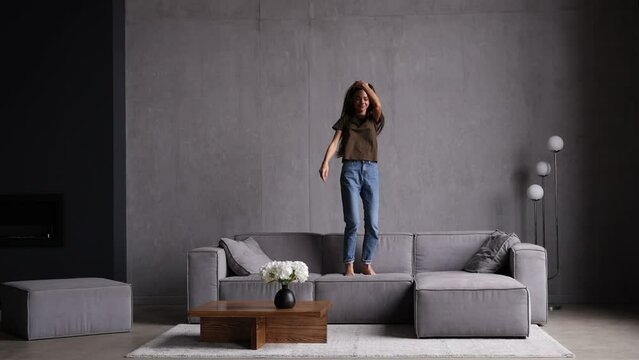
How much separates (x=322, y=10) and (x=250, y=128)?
1.29 meters

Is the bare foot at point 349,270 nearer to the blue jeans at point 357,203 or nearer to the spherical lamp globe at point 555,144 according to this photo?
the blue jeans at point 357,203

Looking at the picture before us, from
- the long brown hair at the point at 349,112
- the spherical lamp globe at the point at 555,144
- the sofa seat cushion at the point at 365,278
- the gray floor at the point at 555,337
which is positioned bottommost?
the gray floor at the point at 555,337

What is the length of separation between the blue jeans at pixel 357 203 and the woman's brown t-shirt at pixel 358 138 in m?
0.06

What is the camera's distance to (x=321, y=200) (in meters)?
7.71

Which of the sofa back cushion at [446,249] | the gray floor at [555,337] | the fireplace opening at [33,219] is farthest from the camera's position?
the fireplace opening at [33,219]

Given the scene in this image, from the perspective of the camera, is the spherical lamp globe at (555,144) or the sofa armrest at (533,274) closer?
the sofa armrest at (533,274)

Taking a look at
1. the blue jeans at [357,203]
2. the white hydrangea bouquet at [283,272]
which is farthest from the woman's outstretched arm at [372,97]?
the white hydrangea bouquet at [283,272]

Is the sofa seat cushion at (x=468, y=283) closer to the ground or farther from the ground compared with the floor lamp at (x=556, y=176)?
closer to the ground

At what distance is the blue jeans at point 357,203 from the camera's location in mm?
6469

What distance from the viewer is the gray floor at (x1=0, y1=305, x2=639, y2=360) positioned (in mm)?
4949

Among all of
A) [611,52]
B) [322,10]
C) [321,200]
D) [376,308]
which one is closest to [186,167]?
[321,200]

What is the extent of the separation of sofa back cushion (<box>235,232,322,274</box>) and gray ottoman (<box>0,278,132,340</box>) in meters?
1.47

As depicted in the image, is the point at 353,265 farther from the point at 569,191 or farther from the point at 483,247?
the point at 569,191

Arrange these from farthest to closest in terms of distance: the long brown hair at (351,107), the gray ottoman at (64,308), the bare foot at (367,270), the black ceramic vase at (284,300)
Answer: the long brown hair at (351,107) < the bare foot at (367,270) < the gray ottoman at (64,308) < the black ceramic vase at (284,300)
